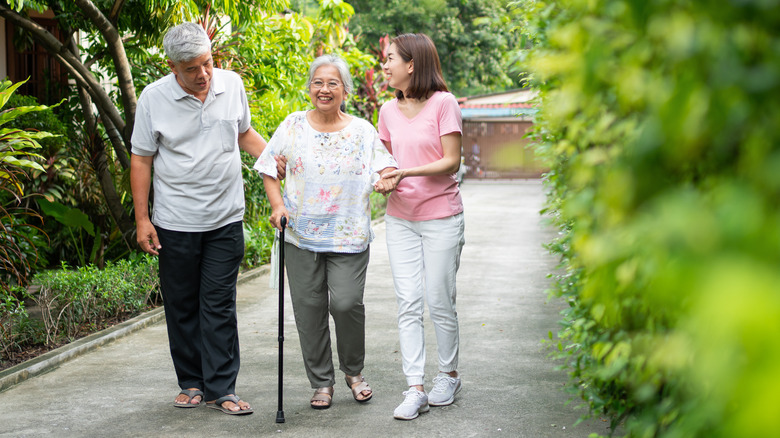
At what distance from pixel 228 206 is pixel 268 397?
1.20 m

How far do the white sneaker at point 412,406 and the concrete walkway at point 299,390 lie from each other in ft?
0.18

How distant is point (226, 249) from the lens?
4.94 meters

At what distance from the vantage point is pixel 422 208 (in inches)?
190

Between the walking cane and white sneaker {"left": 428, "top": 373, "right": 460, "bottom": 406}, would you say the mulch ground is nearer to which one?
the walking cane

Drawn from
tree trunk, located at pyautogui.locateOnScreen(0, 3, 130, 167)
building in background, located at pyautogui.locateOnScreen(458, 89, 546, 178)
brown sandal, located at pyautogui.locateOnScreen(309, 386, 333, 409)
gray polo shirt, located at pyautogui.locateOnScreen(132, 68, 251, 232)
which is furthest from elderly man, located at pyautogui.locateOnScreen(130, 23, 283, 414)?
building in background, located at pyautogui.locateOnScreen(458, 89, 546, 178)

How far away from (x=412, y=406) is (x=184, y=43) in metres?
2.34

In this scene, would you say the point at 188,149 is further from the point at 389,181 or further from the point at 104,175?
the point at 104,175

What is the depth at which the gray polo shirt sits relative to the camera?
4.76 metres

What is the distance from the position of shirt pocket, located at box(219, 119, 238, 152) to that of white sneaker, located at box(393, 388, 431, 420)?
5.71 feet

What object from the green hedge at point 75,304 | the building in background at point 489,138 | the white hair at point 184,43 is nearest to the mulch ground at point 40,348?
the green hedge at point 75,304

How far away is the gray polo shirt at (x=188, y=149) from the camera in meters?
4.76

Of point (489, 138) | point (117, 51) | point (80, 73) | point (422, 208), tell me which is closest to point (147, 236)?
point (422, 208)

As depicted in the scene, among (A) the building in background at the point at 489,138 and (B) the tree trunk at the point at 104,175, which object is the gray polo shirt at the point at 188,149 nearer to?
(B) the tree trunk at the point at 104,175

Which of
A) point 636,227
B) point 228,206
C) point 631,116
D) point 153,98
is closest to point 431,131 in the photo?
point 228,206
